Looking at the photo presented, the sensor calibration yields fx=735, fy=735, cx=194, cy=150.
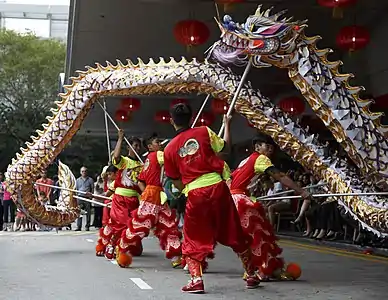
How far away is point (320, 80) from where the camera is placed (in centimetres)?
662

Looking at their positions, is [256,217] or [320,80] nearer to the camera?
[320,80]

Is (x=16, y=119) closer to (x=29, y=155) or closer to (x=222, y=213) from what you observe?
(x=29, y=155)

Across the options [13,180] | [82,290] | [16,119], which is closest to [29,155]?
[13,180]

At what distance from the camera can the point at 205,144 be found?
6.96 meters

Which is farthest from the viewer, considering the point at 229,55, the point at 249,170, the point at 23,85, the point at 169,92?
the point at 23,85

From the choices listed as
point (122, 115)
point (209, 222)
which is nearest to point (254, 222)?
point (209, 222)

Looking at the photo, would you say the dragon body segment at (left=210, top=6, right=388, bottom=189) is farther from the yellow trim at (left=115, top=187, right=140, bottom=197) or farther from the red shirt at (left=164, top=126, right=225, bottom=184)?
the yellow trim at (left=115, top=187, right=140, bottom=197)

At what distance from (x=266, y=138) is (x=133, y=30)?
7.23 metres

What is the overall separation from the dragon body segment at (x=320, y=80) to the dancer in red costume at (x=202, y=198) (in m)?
0.77

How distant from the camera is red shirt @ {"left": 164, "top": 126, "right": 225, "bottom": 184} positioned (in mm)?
6934

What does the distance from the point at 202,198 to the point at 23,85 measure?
28342mm

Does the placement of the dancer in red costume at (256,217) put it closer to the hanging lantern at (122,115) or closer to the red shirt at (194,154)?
the red shirt at (194,154)

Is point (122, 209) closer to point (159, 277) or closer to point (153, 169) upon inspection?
point (153, 169)

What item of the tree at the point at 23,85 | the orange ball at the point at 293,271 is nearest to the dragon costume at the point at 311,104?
the orange ball at the point at 293,271
